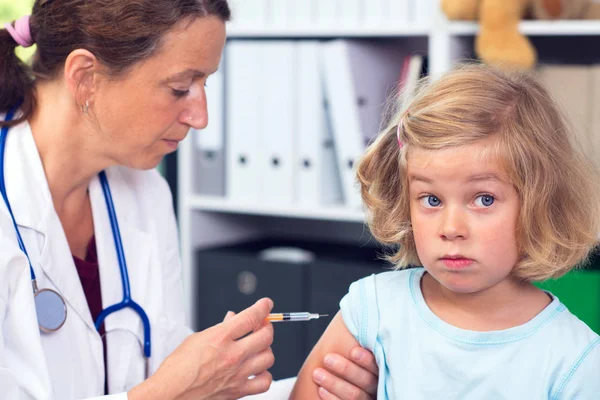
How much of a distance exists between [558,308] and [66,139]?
2.80ft

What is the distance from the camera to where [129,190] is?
171 cm

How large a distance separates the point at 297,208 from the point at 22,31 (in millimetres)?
1171

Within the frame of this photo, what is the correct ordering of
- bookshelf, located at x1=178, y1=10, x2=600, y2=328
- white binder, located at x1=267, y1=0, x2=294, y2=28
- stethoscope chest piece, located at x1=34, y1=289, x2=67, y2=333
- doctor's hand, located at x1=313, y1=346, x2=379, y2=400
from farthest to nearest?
1. white binder, located at x1=267, y1=0, x2=294, y2=28
2. bookshelf, located at x1=178, y1=10, x2=600, y2=328
3. stethoscope chest piece, located at x1=34, y1=289, x2=67, y2=333
4. doctor's hand, located at x1=313, y1=346, x2=379, y2=400

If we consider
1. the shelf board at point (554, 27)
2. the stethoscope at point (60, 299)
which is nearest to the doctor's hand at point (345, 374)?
the stethoscope at point (60, 299)

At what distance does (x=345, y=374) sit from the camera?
1.30 metres

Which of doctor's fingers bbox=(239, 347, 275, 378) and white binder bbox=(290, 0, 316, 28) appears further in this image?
white binder bbox=(290, 0, 316, 28)

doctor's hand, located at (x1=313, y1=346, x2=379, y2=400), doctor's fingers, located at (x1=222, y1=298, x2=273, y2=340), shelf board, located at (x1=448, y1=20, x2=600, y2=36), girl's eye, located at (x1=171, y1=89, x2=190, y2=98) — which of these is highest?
shelf board, located at (x1=448, y1=20, x2=600, y2=36)

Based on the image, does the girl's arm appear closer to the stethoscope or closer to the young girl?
the young girl

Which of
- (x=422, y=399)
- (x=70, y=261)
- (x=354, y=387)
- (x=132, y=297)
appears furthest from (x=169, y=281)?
(x=422, y=399)

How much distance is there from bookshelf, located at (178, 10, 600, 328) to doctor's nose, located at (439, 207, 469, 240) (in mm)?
1052

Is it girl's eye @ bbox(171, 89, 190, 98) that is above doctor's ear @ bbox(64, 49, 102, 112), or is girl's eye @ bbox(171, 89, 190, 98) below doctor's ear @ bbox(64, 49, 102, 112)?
below

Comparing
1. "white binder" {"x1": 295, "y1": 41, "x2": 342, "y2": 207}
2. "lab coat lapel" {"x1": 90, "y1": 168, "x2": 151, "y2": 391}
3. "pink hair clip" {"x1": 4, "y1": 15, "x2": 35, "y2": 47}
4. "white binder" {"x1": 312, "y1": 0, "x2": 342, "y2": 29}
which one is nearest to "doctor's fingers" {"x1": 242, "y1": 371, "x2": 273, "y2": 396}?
"lab coat lapel" {"x1": 90, "y1": 168, "x2": 151, "y2": 391}

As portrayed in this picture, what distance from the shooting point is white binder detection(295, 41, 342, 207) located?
2.46 m

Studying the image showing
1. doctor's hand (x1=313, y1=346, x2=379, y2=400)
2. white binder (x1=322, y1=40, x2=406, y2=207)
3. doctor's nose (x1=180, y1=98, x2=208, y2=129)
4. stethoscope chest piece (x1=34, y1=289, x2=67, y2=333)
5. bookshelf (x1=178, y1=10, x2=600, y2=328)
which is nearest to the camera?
doctor's hand (x1=313, y1=346, x2=379, y2=400)
